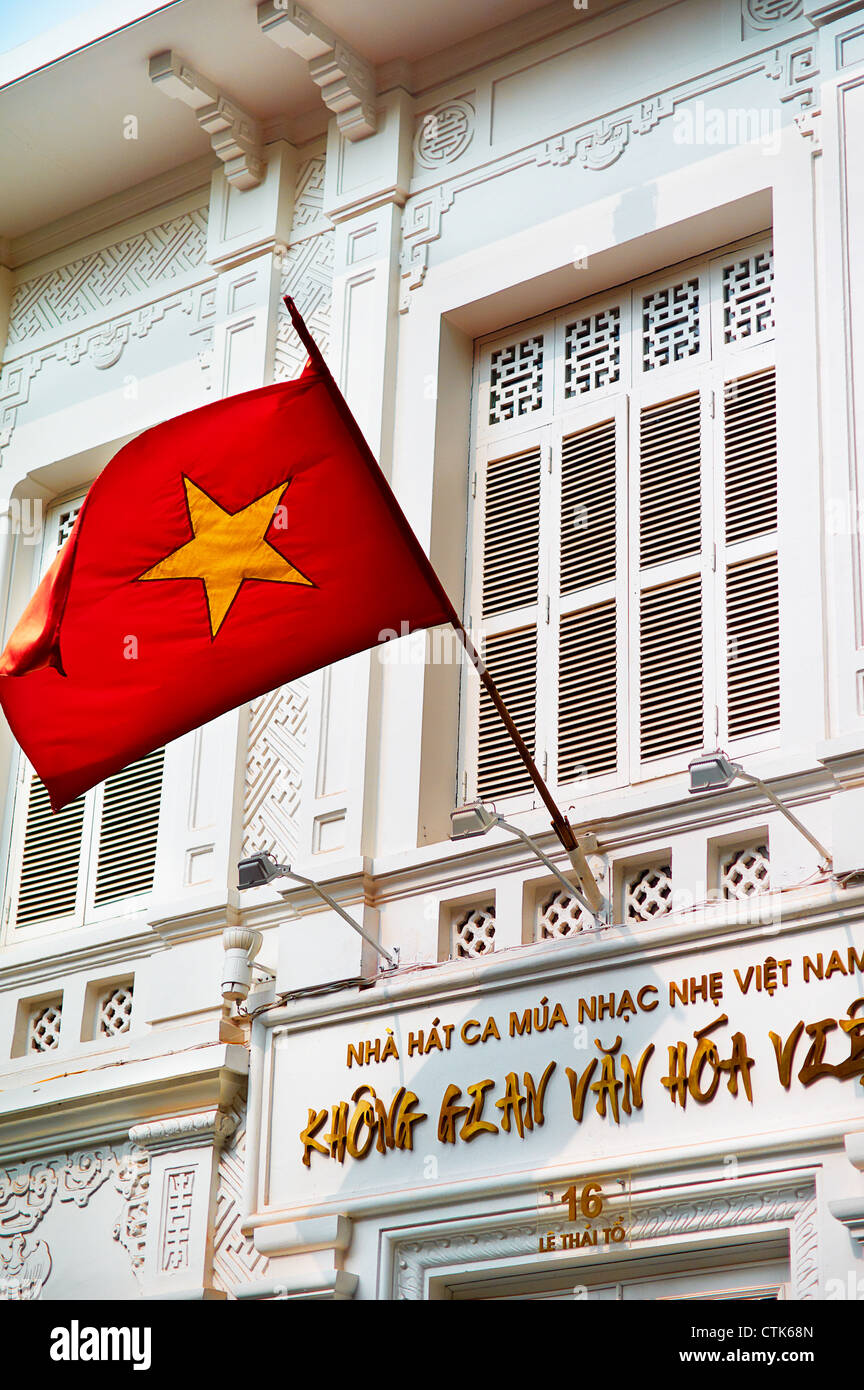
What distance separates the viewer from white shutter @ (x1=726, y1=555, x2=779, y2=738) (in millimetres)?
7957

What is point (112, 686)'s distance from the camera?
7.61m

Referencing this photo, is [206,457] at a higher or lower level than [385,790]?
higher

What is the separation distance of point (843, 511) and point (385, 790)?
2.29 m

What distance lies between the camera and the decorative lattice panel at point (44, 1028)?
31.2ft

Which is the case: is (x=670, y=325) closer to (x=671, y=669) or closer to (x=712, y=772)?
(x=671, y=669)

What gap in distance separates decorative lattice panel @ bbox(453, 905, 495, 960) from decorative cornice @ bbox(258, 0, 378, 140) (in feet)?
13.4

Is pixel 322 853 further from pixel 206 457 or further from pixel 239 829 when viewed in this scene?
pixel 206 457

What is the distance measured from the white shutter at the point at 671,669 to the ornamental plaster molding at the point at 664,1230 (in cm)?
191

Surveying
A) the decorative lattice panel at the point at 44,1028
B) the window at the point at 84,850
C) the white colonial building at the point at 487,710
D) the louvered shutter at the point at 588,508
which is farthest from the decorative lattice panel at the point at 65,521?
the louvered shutter at the point at 588,508

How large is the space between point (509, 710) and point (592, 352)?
5.63 ft

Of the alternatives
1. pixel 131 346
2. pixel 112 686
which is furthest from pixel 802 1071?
pixel 131 346

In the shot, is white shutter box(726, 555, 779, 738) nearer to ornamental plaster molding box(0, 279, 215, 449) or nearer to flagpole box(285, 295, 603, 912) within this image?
flagpole box(285, 295, 603, 912)

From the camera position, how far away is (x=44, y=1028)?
9586mm

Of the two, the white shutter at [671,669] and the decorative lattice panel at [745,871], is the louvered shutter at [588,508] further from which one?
the decorative lattice panel at [745,871]
